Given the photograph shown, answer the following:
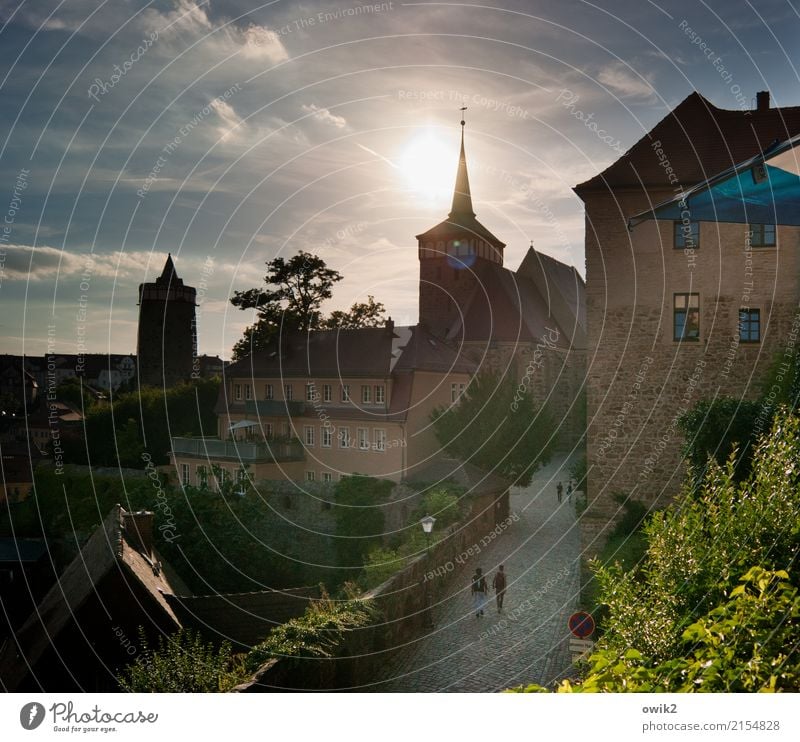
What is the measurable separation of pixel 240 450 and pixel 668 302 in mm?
17403

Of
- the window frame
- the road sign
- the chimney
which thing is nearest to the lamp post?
the chimney

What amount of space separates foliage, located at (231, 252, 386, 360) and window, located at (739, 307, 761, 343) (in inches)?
439

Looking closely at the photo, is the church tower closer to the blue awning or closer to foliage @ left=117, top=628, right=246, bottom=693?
the blue awning

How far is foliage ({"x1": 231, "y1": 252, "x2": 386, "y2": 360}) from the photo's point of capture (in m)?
22.7

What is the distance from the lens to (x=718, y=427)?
43.3 ft

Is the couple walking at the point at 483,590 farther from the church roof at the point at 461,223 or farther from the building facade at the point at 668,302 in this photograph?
the church roof at the point at 461,223

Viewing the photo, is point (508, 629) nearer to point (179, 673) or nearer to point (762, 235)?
point (179, 673)

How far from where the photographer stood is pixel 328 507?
24.5 meters

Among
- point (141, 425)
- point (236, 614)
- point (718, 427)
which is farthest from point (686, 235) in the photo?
point (141, 425)

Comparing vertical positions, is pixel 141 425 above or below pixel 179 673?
above

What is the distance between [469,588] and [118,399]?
22.2 m
